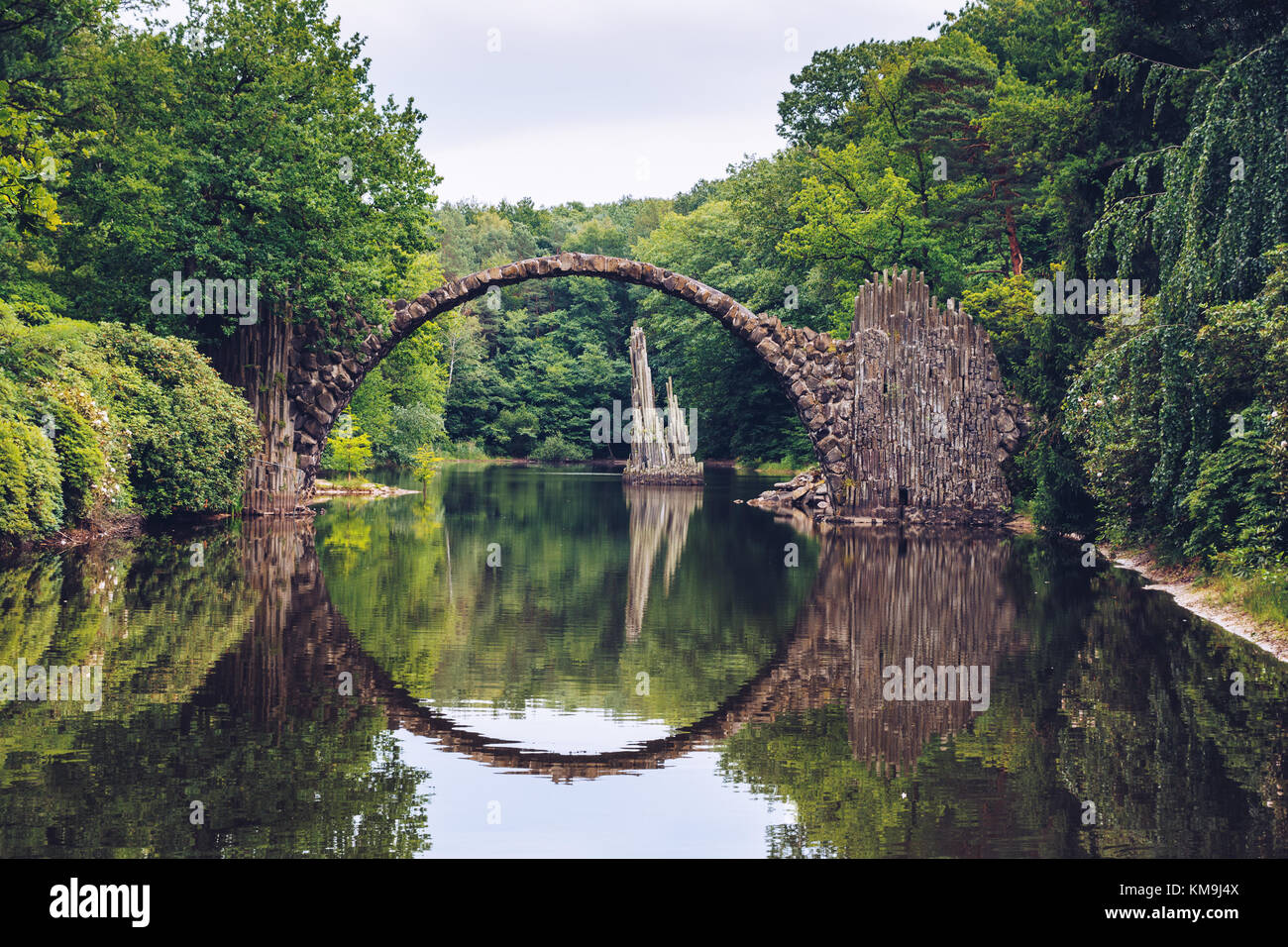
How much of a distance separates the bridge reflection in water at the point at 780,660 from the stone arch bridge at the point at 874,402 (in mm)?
7258

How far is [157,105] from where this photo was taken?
86.8 ft

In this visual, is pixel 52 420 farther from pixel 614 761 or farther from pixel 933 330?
pixel 933 330

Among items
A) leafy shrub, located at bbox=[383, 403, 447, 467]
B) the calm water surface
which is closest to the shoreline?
the calm water surface

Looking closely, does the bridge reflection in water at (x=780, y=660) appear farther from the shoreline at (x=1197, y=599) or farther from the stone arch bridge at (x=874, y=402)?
the stone arch bridge at (x=874, y=402)

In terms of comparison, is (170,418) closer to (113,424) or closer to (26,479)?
(113,424)

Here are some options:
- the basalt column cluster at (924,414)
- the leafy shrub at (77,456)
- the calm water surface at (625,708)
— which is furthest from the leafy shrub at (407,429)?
the calm water surface at (625,708)

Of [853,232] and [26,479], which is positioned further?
[853,232]

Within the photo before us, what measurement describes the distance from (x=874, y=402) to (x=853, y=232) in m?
12.4

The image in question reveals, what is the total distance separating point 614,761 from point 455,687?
90.0 inches

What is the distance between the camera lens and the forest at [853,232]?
14.5m

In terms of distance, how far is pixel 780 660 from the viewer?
10562 mm

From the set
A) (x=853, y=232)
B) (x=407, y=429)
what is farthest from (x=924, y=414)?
(x=407, y=429)
